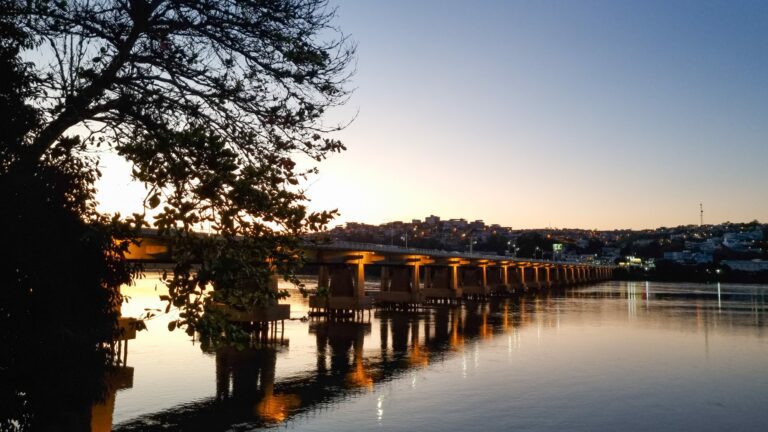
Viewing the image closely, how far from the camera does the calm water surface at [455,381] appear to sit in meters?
21.9

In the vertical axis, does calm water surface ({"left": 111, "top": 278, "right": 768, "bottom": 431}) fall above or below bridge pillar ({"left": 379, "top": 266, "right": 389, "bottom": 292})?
below

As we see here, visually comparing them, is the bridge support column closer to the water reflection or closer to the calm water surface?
the water reflection

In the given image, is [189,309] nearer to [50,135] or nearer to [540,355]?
[50,135]

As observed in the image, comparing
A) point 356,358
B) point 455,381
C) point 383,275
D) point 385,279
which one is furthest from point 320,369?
point 383,275

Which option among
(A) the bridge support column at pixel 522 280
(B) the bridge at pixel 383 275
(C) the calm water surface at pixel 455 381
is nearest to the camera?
(C) the calm water surface at pixel 455 381

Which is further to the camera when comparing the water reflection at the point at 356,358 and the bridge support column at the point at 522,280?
the bridge support column at the point at 522,280

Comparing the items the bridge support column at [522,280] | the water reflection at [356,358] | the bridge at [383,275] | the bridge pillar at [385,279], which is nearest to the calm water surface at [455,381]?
the water reflection at [356,358]

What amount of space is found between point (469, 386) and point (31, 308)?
21342 millimetres

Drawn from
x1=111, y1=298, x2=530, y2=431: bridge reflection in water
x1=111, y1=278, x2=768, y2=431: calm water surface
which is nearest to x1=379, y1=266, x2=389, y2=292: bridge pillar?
x1=111, y1=298, x2=530, y2=431: bridge reflection in water

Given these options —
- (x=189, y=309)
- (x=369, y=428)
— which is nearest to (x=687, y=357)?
(x=369, y=428)

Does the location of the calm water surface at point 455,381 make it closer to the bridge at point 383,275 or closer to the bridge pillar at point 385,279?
the bridge at point 383,275

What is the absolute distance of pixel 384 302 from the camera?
80.3 meters

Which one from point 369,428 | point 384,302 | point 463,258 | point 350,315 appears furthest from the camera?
point 463,258

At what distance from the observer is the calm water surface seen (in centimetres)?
2189
